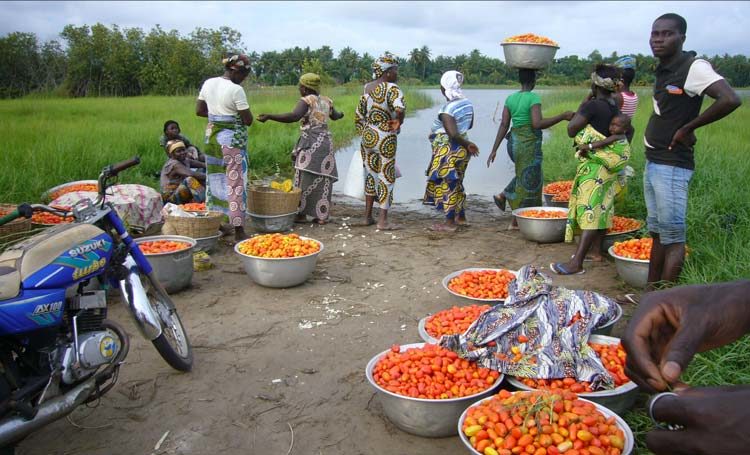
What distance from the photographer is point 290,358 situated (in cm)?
376

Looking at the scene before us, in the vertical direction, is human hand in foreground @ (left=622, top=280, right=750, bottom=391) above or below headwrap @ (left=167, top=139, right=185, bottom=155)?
above

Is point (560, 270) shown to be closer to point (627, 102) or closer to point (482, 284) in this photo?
point (482, 284)

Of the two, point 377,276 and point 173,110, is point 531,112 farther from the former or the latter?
point 173,110

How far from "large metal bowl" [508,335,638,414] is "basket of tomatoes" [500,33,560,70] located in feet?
13.7

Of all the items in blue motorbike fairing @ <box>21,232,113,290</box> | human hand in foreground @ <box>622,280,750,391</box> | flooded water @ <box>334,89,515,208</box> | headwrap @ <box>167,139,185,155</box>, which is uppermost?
human hand in foreground @ <box>622,280,750,391</box>

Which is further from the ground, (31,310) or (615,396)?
(31,310)

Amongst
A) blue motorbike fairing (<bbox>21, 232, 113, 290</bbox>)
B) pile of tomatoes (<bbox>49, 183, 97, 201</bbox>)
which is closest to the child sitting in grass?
pile of tomatoes (<bbox>49, 183, 97, 201</bbox>)

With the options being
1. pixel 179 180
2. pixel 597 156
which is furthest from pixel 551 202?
pixel 179 180

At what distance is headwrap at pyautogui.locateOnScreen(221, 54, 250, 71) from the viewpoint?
580cm

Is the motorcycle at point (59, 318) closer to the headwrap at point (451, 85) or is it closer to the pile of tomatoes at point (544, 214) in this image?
the headwrap at point (451, 85)

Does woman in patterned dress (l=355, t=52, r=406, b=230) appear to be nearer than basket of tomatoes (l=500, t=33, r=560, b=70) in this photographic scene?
No

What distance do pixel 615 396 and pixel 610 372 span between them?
0.61 ft

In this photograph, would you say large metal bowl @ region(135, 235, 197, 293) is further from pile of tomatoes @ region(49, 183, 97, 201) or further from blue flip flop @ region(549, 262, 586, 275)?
blue flip flop @ region(549, 262, 586, 275)

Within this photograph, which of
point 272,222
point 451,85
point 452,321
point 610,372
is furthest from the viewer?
point 272,222
